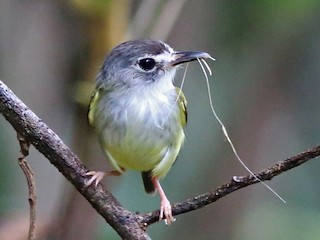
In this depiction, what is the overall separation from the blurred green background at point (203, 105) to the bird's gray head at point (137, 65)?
0.37 meters

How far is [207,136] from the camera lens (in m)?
4.70

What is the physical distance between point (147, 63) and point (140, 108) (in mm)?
199

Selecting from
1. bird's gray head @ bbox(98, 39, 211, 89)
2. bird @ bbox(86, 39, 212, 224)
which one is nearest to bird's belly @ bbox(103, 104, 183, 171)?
bird @ bbox(86, 39, 212, 224)

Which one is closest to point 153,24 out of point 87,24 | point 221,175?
point 87,24

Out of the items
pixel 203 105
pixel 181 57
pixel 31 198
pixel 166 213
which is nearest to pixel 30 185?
pixel 31 198

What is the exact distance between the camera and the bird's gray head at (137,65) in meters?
2.94

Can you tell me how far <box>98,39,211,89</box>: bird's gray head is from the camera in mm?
2941

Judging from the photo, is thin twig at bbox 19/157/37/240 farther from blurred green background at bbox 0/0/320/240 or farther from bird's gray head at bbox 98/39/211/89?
blurred green background at bbox 0/0/320/240

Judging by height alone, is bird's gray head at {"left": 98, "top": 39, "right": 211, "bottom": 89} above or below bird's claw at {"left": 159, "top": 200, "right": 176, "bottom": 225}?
above

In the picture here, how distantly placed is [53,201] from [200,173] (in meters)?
0.94

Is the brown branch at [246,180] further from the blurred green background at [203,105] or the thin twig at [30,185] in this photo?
the blurred green background at [203,105]

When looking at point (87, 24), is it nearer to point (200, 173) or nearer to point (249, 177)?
point (200, 173)

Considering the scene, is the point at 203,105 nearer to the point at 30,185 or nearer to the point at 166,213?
the point at 166,213

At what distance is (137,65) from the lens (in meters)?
3.03
